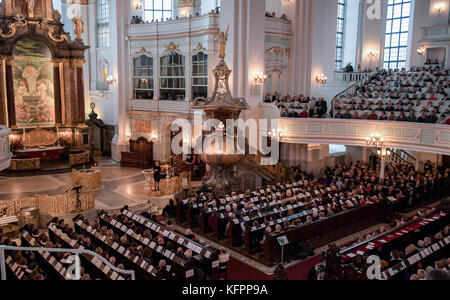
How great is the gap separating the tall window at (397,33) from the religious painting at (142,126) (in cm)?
1774

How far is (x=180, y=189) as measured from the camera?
1825cm

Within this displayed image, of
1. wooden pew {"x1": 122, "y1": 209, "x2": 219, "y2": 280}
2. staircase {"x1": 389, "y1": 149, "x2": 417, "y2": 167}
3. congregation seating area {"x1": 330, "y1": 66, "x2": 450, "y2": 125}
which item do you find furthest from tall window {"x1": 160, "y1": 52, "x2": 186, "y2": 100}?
staircase {"x1": 389, "y1": 149, "x2": 417, "y2": 167}

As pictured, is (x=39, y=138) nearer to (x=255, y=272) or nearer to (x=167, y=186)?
(x=167, y=186)

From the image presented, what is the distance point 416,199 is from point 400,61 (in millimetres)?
14683

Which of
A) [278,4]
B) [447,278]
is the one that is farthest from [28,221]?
[278,4]

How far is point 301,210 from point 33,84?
18013 mm

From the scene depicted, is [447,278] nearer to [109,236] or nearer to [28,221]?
[109,236]

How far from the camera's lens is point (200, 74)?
22.9 metres

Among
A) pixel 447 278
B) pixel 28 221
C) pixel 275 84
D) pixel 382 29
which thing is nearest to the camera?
pixel 447 278

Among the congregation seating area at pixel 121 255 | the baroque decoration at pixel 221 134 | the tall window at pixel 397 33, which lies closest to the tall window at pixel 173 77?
the baroque decoration at pixel 221 134

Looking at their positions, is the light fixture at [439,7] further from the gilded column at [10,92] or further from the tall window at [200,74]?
the gilded column at [10,92]

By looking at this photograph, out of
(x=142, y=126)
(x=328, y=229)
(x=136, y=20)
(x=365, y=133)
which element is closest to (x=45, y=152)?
(x=142, y=126)

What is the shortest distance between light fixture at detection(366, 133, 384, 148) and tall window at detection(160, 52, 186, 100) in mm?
11277

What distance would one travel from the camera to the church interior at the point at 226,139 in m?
11.3
